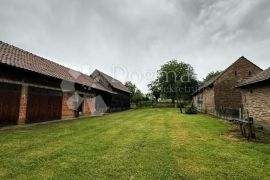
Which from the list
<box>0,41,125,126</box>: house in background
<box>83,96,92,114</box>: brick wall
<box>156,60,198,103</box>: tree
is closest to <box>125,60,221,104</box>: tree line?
<box>156,60,198,103</box>: tree

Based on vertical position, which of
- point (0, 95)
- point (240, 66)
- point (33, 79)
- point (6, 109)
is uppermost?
point (240, 66)

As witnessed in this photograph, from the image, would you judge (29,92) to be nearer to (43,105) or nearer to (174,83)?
(43,105)

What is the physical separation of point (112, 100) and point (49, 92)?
18985mm

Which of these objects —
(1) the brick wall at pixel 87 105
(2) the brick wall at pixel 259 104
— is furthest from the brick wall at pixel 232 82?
(1) the brick wall at pixel 87 105

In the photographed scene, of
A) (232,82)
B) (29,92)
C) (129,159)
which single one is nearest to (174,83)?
(232,82)

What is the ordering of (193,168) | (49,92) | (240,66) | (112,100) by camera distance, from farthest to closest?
(112,100)
(240,66)
(49,92)
(193,168)

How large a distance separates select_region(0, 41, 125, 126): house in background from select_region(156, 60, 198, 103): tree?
48011mm

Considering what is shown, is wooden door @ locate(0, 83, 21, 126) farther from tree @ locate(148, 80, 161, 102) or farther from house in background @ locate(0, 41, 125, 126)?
tree @ locate(148, 80, 161, 102)

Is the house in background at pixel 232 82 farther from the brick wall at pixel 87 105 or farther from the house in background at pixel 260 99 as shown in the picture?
the brick wall at pixel 87 105

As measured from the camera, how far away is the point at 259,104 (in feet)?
44.2

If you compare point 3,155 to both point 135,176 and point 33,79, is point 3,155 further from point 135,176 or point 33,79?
point 33,79

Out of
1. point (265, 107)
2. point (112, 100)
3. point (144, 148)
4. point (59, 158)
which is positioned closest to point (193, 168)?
point (144, 148)

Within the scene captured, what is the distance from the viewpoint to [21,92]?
12875mm

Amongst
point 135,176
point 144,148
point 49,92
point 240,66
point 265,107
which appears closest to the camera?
point 135,176
